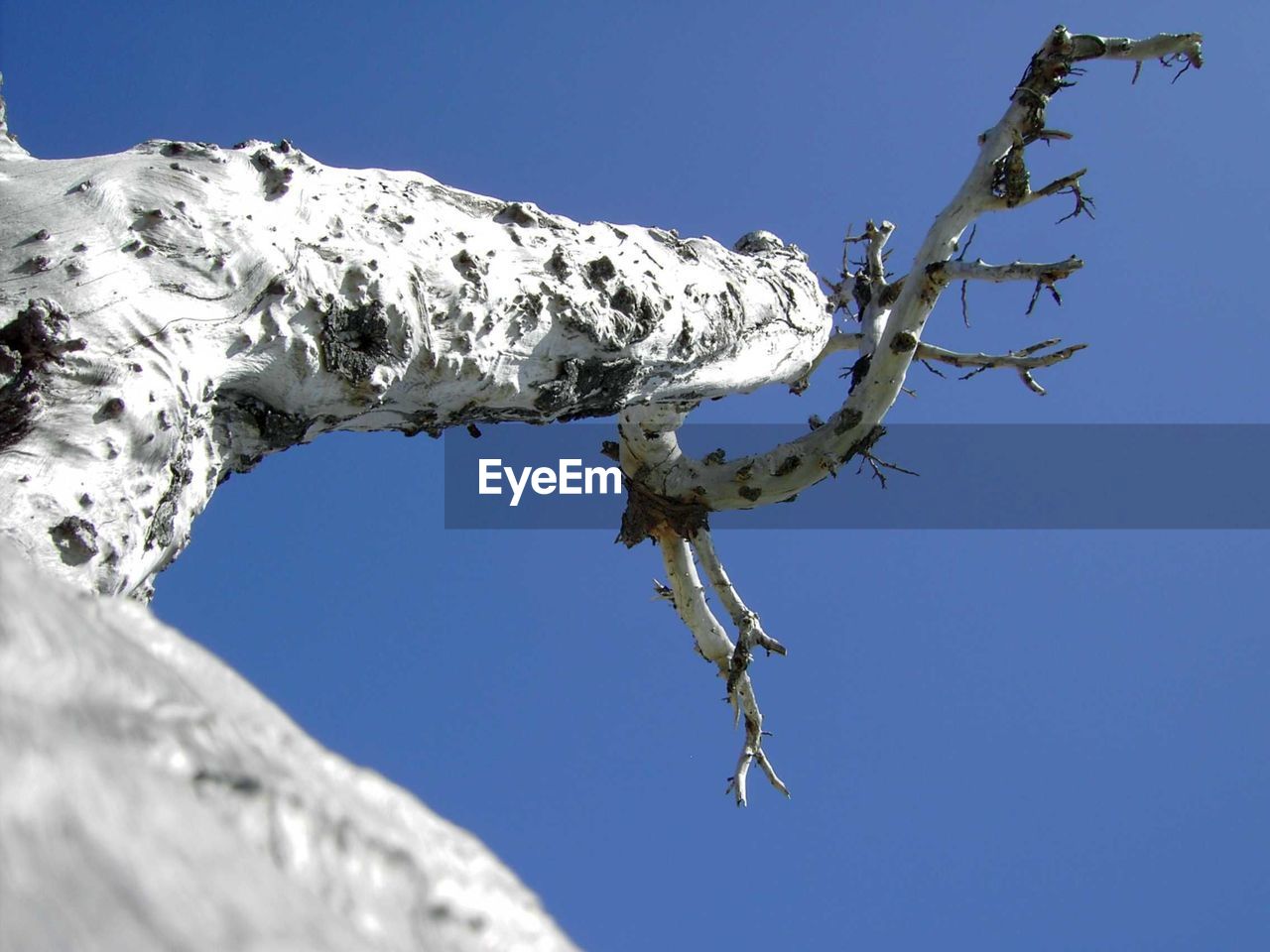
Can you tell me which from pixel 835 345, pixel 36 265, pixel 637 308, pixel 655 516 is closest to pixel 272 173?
pixel 36 265

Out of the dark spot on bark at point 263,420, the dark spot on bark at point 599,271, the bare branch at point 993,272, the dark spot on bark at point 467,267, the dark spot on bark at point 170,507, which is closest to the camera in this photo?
the dark spot on bark at point 170,507

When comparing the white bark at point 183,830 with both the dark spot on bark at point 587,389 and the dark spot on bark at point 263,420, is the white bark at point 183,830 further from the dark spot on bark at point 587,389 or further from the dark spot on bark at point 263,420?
the dark spot on bark at point 587,389

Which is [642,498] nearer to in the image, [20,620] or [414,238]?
[414,238]

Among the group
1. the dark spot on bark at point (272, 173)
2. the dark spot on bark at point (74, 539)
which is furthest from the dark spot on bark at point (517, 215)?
the dark spot on bark at point (74, 539)

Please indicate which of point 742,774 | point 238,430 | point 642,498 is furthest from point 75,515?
point 742,774

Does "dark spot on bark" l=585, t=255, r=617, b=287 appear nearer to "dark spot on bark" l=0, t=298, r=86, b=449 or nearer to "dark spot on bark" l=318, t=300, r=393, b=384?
"dark spot on bark" l=318, t=300, r=393, b=384
